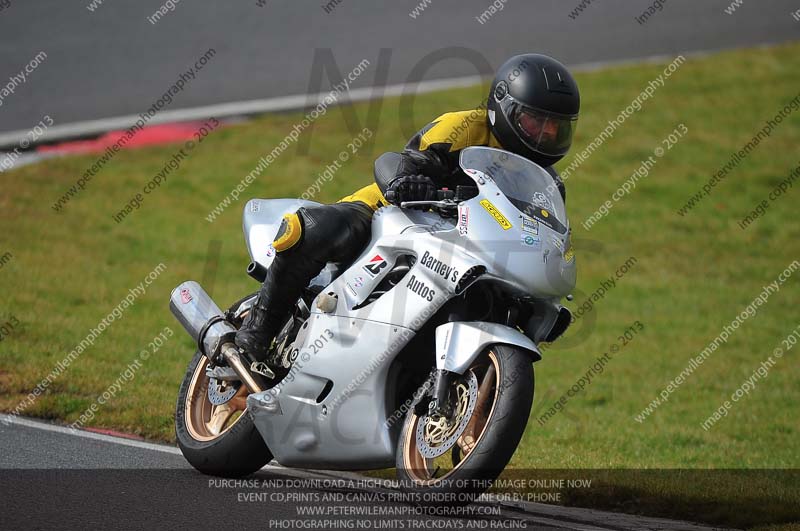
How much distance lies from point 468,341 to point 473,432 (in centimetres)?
38

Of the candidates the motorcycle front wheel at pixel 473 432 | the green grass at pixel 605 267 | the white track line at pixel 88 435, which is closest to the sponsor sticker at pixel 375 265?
the motorcycle front wheel at pixel 473 432

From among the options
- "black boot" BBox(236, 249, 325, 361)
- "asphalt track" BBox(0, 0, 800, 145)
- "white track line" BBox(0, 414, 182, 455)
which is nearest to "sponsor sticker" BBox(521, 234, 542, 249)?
"black boot" BBox(236, 249, 325, 361)

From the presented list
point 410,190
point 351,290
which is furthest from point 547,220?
point 351,290

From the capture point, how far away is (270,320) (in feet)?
19.8

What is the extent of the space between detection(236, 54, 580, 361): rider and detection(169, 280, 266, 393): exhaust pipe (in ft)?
0.32

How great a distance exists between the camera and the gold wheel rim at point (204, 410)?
6262mm

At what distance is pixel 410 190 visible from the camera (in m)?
5.42

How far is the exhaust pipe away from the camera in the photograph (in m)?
5.92

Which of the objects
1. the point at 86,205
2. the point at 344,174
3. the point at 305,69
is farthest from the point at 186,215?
the point at 305,69

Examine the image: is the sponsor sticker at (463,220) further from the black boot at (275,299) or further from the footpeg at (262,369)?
the footpeg at (262,369)

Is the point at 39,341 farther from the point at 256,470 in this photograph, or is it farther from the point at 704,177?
the point at 704,177

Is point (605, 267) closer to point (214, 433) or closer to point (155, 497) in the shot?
point (214, 433)

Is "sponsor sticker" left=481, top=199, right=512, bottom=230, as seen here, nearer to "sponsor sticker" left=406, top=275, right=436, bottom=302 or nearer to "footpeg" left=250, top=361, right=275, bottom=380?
"sponsor sticker" left=406, top=275, right=436, bottom=302

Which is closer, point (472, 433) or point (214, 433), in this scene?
point (472, 433)
